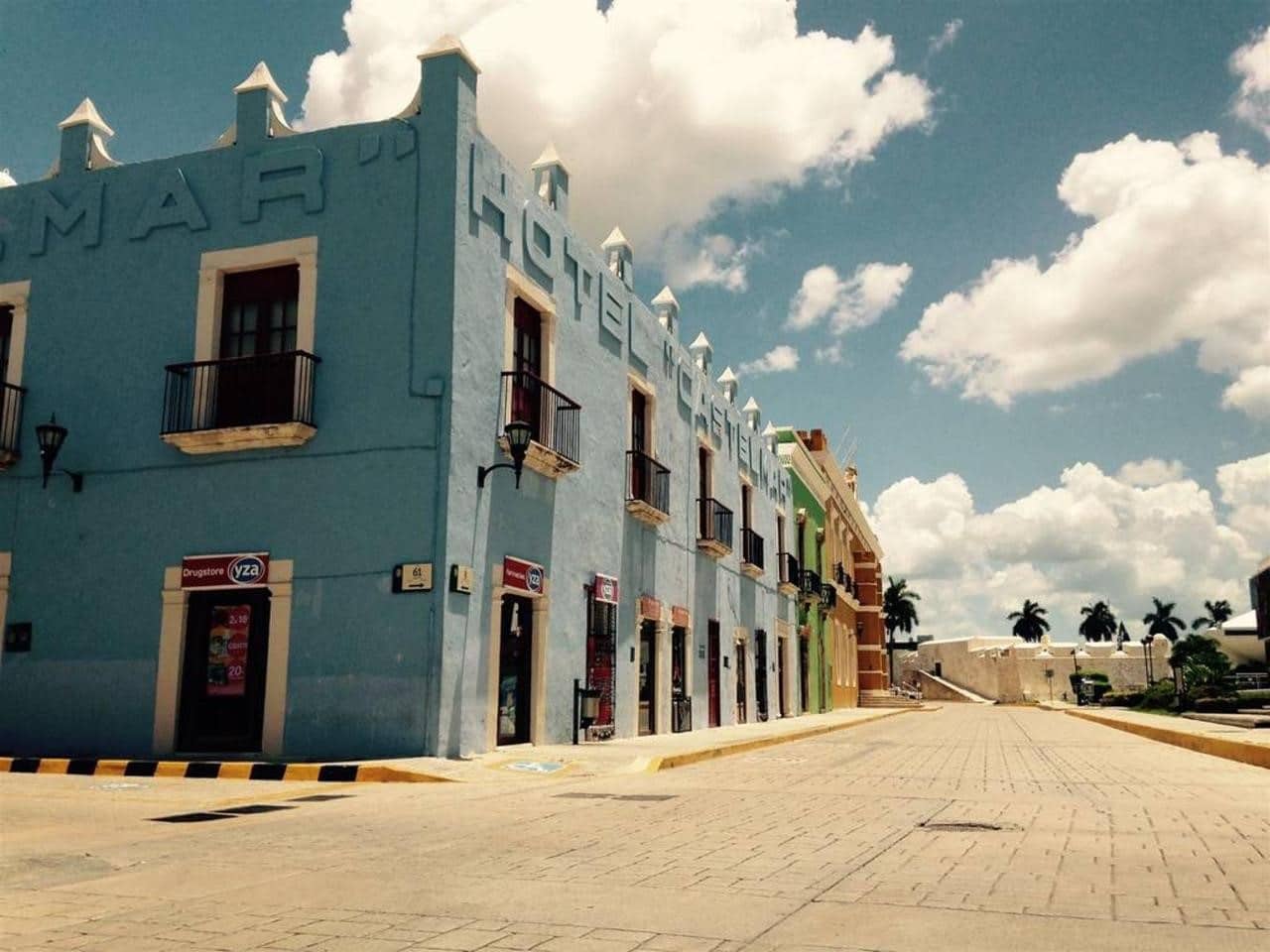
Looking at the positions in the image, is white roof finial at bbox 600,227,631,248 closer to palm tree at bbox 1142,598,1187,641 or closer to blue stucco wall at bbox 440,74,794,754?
blue stucco wall at bbox 440,74,794,754

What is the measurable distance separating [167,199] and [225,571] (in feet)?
16.6

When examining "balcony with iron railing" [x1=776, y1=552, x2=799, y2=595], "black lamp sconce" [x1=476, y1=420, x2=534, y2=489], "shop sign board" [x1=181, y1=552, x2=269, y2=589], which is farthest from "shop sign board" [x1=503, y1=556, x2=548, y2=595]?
"balcony with iron railing" [x1=776, y1=552, x2=799, y2=595]

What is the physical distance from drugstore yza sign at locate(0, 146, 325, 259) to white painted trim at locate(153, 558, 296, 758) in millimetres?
4496

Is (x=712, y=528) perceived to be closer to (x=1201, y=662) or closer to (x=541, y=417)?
(x=541, y=417)

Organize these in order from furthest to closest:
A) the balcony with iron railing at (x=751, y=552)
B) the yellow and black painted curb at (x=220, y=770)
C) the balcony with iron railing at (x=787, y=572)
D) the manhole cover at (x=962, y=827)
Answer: the balcony with iron railing at (x=787, y=572)
the balcony with iron railing at (x=751, y=552)
the yellow and black painted curb at (x=220, y=770)
the manhole cover at (x=962, y=827)

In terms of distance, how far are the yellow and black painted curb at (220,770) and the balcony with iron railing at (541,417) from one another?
4.60 metres

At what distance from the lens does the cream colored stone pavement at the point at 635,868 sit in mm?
4191

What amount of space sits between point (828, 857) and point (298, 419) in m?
8.88

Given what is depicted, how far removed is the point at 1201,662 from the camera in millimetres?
65062

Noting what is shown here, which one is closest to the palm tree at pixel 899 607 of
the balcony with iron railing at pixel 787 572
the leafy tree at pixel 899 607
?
the leafy tree at pixel 899 607

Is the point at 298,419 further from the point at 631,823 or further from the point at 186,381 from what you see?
the point at 631,823

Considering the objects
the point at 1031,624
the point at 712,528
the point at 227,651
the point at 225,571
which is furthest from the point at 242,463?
the point at 1031,624

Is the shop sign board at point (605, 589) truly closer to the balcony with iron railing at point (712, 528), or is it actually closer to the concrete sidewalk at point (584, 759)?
the concrete sidewalk at point (584, 759)

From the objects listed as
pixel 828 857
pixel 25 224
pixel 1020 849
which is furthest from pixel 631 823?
pixel 25 224
